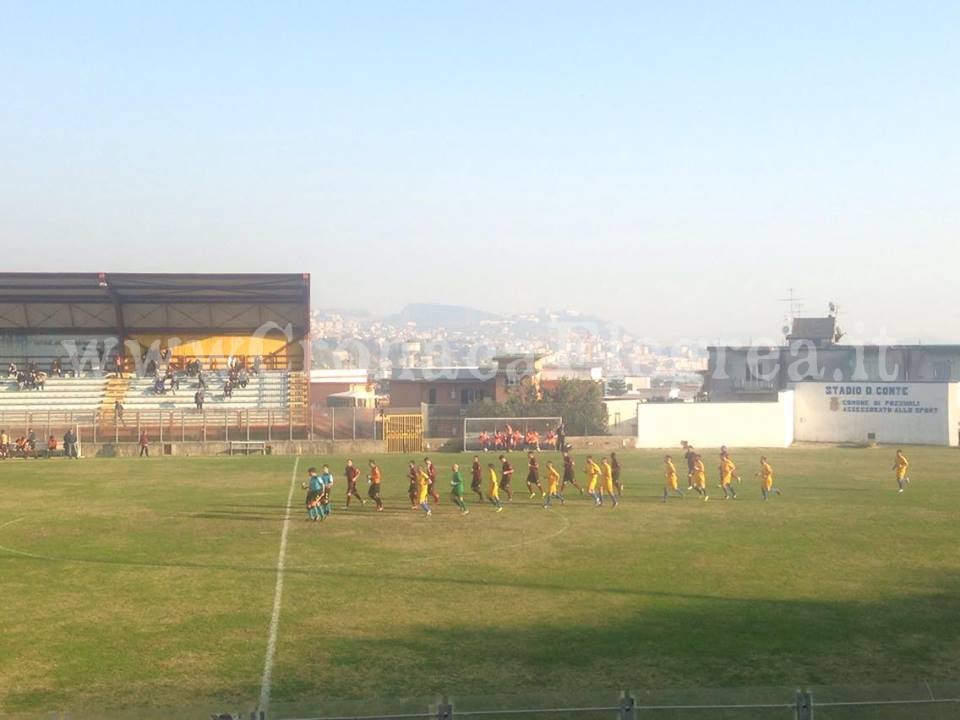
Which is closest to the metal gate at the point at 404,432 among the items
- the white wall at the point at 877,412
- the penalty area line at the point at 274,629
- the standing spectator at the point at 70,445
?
the standing spectator at the point at 70,445

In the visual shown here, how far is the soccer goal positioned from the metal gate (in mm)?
2273

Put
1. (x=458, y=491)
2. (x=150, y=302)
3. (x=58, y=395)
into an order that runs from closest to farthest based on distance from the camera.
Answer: (x=458, y=491), (x=58, y=395), (x=150, y=302)

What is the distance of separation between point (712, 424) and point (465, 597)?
3693 centimetres

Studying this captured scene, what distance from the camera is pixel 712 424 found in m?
52.5

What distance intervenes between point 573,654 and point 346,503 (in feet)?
53.2

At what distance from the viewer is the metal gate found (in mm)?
50125

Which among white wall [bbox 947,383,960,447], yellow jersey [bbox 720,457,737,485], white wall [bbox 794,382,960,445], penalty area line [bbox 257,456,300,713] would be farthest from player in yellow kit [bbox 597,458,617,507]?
white wall [bbox 947,383,960,447]

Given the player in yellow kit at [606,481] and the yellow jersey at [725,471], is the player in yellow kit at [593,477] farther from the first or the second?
the yellow jersey at [725,471]

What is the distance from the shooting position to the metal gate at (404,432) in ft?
164

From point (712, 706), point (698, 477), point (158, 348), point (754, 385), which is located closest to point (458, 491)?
point (698, 477)

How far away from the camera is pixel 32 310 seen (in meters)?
60.2

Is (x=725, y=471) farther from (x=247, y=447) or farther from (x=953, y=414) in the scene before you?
(x=953, y=414)

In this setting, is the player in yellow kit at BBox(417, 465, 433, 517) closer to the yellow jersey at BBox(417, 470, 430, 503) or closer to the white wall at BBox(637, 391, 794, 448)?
the yellow jersey at BBox(417, 470, 430, 503)

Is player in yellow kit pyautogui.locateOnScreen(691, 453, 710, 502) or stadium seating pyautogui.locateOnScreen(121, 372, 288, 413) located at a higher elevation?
stadium seating pyautogui.locateOnScreen(121, 372, 288, 413)
